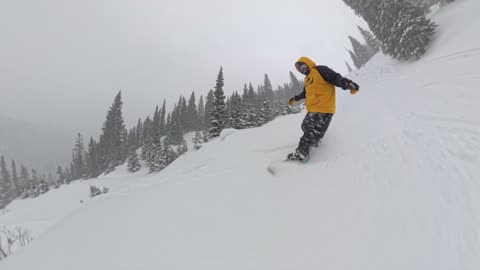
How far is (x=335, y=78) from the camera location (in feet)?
15.5

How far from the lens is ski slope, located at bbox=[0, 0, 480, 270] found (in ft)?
7.25

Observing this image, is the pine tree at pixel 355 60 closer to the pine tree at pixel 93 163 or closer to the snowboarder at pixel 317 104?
the snowboarder at pixel 317 104

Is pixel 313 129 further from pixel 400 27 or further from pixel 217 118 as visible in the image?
pixel 217 118

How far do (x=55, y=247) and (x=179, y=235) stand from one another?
7.71 feet

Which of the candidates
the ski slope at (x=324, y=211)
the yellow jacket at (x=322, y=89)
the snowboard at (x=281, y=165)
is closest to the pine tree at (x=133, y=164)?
the ski slope at (x=324, y=211)

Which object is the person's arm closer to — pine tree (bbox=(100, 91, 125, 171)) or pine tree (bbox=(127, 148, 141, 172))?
pine tree (bbox=(127, 148, 141, 172))

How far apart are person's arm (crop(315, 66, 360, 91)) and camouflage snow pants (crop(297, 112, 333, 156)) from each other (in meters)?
0.65

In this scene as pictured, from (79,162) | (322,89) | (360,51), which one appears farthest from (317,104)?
(79,162)

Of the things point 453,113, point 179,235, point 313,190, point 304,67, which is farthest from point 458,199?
point 304,67

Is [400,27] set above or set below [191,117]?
below

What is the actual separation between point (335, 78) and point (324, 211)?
2.82 meters

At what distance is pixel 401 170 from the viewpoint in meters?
3.23

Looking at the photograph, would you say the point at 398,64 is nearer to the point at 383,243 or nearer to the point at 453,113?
the point at 453,113

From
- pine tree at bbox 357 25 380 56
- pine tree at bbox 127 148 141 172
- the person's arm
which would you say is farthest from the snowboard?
pine tree at bbox 357 25 380 56
